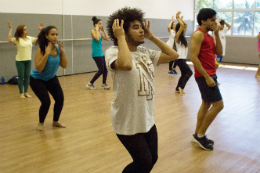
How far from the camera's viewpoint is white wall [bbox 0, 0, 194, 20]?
7703 mm

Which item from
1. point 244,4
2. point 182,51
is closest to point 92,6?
point 182,51

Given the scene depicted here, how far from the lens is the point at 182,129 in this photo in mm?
4176

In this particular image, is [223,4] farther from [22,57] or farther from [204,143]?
[204,143]

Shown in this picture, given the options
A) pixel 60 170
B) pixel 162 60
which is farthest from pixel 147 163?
pixel 60 170

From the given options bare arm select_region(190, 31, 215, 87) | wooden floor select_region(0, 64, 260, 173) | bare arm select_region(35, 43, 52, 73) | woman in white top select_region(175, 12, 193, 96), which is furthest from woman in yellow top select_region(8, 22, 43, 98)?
bare arm select_region(190, 31, 215, 87)

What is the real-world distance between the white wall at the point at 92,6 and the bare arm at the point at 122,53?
636cm

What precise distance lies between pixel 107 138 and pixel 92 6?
6.29 metres

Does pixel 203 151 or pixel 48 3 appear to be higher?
pixel 48 3

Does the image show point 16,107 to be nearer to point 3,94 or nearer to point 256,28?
point 3,94

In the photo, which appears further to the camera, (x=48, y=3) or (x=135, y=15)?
(x=48, y=3)

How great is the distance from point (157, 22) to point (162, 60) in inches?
382

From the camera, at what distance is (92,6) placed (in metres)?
9.27

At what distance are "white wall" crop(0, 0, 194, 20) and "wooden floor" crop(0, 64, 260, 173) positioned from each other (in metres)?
2.52

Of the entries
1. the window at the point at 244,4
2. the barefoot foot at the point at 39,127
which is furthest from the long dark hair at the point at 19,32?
the window at the point at 244,4
